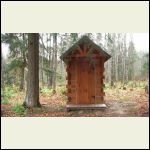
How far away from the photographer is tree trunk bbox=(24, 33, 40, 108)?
618 inches

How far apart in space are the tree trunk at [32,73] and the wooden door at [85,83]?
2245 mm

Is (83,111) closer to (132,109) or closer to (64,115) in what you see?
(64,115)

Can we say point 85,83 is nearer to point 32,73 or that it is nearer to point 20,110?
point 32,73

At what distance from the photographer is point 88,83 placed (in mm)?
15516

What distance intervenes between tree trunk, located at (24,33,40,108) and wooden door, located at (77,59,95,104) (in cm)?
225

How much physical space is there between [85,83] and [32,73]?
280 cm

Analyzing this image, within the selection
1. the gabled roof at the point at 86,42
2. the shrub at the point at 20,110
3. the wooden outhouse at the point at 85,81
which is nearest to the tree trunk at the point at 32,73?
the shrub at the point at 20,110

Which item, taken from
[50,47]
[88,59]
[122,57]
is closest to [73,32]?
[88,59]

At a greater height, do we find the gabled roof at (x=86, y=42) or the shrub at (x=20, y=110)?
the gabled roof at (x=86, y=42)

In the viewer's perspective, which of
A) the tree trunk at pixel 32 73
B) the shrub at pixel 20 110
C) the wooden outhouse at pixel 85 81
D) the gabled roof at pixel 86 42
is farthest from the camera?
the tree trunk at pixel 32 73

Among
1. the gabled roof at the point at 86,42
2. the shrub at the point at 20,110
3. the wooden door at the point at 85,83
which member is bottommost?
the shrub at the point at 20,110

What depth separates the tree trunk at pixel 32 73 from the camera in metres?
15.7

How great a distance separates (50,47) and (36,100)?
1071cm

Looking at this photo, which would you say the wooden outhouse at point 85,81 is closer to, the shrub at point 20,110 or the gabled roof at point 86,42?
the gabled roof at point 86,42
